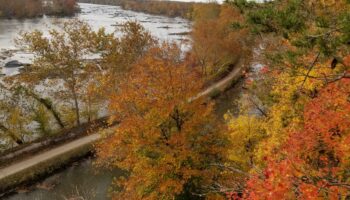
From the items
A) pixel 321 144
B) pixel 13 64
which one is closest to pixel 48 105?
pixel 13 64

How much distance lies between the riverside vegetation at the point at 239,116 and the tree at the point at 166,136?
2.4 inches

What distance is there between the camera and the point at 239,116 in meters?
27.4

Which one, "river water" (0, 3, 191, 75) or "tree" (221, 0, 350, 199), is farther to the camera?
"river water" (0, 3, 191, 75)

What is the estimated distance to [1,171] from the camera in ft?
101

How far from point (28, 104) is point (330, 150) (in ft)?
87.7

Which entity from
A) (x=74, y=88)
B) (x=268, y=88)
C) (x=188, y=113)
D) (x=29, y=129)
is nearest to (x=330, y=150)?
(x=188, y=113)

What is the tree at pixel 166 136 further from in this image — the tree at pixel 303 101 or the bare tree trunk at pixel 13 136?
the bare tree trunk at pixel 13 136

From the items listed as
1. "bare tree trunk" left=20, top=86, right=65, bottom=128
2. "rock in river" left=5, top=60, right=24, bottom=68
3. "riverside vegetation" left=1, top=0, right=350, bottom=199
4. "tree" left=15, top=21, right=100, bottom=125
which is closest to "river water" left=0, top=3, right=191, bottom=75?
"rock in river" left=5, top=60, right=24, bottom=68

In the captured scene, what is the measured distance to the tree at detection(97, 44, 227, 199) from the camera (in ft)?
74.1

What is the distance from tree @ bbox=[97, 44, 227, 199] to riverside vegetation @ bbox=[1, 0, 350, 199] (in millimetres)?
61

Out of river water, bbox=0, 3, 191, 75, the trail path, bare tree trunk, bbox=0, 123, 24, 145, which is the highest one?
river water, bbox=0, 3, 191, 75

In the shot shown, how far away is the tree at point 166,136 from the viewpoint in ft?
74.1

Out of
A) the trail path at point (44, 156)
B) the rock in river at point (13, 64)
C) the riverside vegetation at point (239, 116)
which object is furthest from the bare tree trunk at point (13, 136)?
the rock in river at point (13, 64)

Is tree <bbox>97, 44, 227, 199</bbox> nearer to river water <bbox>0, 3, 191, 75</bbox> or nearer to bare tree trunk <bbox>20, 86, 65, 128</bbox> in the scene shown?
bare tree trunk <bbox>20, 86, 65, 128</bbox>
